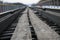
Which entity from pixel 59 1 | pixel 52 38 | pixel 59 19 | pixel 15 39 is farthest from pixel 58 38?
pixel 59 1

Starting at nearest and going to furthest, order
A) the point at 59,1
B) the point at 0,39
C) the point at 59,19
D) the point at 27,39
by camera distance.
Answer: the point at 27,39
the point at 0,39
the point at 59,19
the point at 59,1

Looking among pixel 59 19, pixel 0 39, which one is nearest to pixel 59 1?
pixel 59 19

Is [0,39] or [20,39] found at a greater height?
[20,39]

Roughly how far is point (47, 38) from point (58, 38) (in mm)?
325

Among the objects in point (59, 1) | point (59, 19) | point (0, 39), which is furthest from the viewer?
point (59, 1)

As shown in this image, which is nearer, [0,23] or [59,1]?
[0,23]

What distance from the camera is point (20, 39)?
170 inches

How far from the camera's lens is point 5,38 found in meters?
5.82

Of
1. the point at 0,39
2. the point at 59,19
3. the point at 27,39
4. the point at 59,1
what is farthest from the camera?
the point at 59,1

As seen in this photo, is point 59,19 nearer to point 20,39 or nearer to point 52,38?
point 52,38

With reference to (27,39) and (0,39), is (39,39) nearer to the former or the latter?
(27,39)

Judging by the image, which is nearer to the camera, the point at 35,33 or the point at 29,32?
the point at 29,32

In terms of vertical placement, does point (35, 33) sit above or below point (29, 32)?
below

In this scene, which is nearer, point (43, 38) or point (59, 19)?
point (43, 38)
